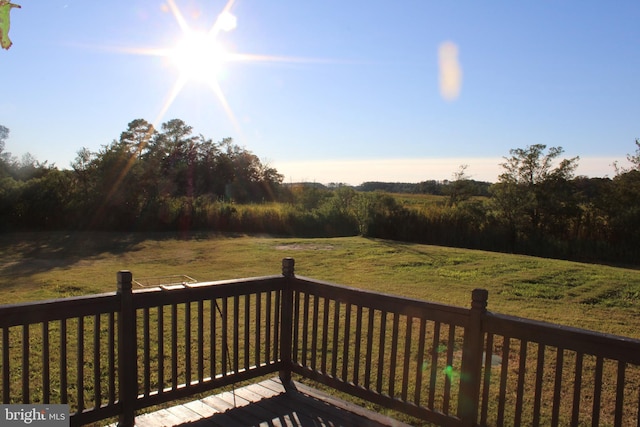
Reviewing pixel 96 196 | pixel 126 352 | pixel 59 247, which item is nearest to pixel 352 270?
pixel 126 352

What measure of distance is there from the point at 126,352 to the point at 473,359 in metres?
2.02

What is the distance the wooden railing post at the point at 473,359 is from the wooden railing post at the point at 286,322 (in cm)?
140

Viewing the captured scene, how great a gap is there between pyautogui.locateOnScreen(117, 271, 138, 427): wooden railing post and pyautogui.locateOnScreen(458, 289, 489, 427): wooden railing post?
1.95 meters

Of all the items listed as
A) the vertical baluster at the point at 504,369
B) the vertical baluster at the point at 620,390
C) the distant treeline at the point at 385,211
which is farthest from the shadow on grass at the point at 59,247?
the vertical baluster at the point at 620,390

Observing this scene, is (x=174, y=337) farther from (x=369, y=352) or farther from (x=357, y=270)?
(x=357, y=270)

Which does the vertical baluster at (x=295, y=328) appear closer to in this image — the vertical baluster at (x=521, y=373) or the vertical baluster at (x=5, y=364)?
the vertical baluster at (x=521, y=373)

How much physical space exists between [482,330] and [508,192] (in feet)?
48.3

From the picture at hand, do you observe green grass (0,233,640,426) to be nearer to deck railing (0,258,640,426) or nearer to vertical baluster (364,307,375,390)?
deck railing (0,258,640,426)

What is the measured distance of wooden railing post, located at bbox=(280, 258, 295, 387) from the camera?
349 centimetres

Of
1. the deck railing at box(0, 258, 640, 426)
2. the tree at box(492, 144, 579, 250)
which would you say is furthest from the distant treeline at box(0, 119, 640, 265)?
the deck railing at box(0, 258, 640, 426)

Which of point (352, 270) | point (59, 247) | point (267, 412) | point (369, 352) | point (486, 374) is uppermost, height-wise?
point (486, 374)

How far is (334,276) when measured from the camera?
9.04 m

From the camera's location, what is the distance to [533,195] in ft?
51.0

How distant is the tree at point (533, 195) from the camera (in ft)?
50.8
